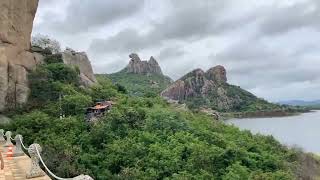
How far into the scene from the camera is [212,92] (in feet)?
359

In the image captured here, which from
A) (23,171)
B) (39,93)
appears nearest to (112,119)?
(39,93)

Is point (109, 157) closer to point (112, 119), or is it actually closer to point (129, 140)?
point (129, 140)

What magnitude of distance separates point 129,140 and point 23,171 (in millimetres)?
10150

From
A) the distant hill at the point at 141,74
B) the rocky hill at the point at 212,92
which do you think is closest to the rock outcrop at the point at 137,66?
the distant hill at the point at 141,74

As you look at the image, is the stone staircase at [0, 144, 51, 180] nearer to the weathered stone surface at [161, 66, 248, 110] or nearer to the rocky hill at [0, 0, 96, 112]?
the rocky hill at [0, 0, 96, 112]

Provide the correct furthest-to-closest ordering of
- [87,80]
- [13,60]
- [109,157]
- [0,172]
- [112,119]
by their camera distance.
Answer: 1. [87,80]
2. [13,60]
3. [112,119]
4. [109,157]
5. [0,172]

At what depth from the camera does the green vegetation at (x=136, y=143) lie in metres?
20.5

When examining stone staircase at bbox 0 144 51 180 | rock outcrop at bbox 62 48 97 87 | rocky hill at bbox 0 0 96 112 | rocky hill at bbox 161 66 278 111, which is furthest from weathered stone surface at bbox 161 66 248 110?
stone staircase at bbox 0 144 51 180

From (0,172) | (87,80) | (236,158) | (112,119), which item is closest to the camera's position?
(0,172)

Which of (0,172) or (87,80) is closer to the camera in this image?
(0,172)

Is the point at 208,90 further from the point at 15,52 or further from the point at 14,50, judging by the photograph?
the point at 14,50

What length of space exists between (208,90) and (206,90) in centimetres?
82

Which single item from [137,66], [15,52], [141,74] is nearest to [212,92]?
[141,74]

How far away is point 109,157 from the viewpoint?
70.4 feet
